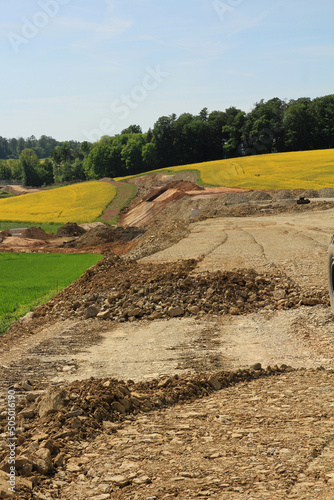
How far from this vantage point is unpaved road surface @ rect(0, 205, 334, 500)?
506cm

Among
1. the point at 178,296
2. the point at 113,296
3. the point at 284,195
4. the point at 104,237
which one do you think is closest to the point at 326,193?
the point at 284,195

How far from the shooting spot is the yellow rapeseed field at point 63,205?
68162 mm

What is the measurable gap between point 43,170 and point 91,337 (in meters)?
134

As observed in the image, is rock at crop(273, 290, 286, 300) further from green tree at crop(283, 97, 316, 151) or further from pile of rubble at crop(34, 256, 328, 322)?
green tree at crop(283, 97, 316, 151)

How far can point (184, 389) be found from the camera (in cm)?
771

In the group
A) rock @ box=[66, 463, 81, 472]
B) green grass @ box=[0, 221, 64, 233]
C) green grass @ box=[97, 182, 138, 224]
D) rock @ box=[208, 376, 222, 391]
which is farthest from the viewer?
green grass @ box=[97, 182, 138, 224]

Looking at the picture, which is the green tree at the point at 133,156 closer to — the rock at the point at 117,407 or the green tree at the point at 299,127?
the green tree at the point at 299,127

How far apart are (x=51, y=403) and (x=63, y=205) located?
234ft

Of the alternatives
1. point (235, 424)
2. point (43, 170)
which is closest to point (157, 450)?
point (235, 424)

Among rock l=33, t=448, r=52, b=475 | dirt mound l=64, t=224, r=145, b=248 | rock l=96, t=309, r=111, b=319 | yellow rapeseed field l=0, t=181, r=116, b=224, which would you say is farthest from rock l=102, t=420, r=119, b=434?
yellow rapeseed field l=0, t=181, r=116, b=224

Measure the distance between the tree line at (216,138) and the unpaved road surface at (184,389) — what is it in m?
81.2

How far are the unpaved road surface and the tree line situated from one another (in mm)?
81161

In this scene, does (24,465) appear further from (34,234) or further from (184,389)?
(34,234)

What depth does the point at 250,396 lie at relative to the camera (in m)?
7.33
